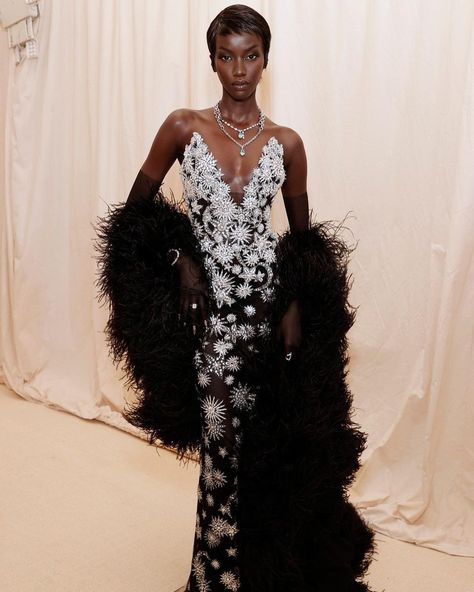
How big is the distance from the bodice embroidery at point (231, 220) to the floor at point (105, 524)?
43.2 inches

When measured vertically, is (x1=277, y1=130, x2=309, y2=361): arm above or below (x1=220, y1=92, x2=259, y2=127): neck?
below

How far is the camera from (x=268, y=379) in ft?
5.53

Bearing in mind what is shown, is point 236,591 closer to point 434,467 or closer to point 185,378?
point 185,378

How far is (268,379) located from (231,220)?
42cm

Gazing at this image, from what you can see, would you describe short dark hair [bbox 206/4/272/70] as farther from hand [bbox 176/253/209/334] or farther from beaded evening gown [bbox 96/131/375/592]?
hand [bbox 176/253/209/334]

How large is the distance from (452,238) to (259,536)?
1212 mm

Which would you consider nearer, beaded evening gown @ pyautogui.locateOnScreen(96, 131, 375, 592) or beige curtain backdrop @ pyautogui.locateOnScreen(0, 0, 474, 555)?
beaded evening gown @ pyautogui.locateOnScreen(96, 131, 375, 592)

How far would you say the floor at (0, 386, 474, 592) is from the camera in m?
2.17

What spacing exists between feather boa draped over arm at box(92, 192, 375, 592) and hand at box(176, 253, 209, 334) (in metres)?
0.03

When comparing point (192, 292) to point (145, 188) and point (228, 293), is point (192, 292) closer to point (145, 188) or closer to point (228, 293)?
point (228, 293)

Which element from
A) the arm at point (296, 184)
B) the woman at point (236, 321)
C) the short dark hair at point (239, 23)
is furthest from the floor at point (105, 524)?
the short dark hair at point (239, 23)

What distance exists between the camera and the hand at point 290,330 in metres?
1.71

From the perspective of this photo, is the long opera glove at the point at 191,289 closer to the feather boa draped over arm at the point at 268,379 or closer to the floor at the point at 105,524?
the feather boa draped over arm at the point at 268,379

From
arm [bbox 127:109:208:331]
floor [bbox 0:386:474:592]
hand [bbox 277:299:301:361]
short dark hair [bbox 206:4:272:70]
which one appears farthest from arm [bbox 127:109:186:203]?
floor [bbox 0:386:474:592]
